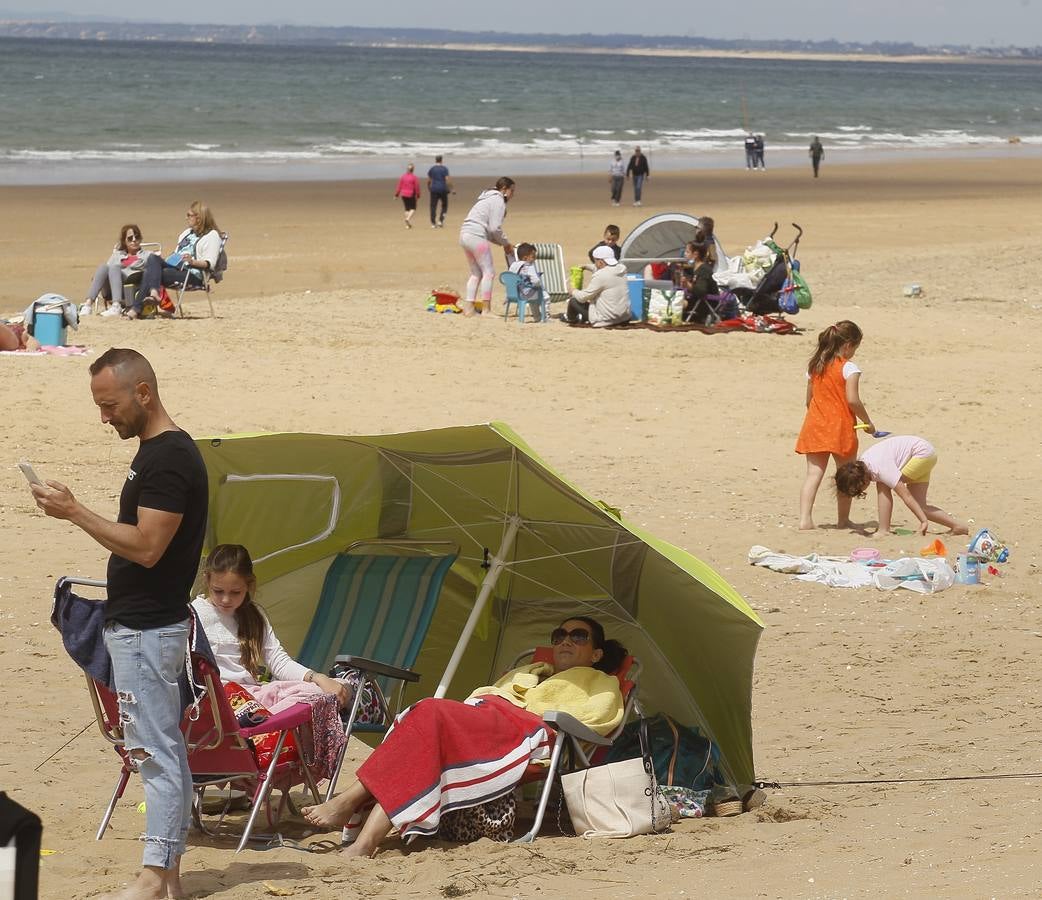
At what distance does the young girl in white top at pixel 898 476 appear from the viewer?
9.09 m

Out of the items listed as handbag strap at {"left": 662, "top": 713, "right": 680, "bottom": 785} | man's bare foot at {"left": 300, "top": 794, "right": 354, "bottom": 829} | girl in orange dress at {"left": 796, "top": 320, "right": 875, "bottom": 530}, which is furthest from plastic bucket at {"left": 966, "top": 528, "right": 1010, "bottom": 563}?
man's bare foot at {"left": 300, "top": 794, "right": 354, "bottom": 829}

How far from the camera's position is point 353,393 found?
12.7m

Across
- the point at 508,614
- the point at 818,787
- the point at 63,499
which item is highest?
the point at 63,499

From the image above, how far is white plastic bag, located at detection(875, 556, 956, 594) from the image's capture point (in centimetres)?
819

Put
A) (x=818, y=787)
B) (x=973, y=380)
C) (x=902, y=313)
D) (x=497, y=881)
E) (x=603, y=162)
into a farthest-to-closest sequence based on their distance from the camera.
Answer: (x=603, y=162) < (x=902, y=313) < (x=973, y=380) < (x=818, y=787) < (x=497, y=881)

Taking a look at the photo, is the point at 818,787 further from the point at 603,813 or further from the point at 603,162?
the point at 603,162

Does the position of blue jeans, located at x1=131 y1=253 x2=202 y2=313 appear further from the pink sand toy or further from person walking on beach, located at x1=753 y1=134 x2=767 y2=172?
person walking on beach, located at x1=753 y1=134 x2=767 y2=172

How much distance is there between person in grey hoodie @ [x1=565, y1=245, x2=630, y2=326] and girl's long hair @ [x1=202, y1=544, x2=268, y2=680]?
11.1 metres

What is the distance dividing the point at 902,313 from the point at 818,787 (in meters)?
12.0

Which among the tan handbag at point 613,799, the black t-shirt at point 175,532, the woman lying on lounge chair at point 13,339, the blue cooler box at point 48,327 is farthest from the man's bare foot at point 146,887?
the blue cooler box at point 48,327

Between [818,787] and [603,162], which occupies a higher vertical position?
[603,162]

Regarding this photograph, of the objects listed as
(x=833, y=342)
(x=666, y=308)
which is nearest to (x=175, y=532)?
(x=833, y=342)

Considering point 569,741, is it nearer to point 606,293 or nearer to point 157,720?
point 157,720

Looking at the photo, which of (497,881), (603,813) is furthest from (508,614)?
(497,881)
